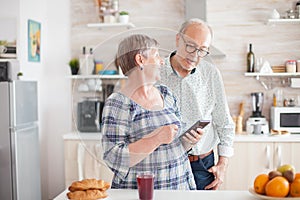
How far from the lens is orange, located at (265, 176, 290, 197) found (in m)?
1.69

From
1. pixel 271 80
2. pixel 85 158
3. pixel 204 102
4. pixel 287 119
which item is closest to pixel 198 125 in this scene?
pixel 204 102

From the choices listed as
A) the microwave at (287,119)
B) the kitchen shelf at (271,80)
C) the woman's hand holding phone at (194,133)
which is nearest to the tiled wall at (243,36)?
the kitchen shelf at (271,80)

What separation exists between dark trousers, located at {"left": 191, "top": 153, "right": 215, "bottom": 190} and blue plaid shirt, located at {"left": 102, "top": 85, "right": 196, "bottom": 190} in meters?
0.31

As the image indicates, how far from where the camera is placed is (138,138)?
5.93ft

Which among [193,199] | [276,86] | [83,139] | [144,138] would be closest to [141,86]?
[144,138]

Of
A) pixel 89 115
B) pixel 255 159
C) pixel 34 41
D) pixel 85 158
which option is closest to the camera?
pixel 89 115

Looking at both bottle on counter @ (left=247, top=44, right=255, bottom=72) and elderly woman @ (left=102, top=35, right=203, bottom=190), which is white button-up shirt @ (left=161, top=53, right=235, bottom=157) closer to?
elderly woman @ (left=102, top=35, right=203, bottom=190)

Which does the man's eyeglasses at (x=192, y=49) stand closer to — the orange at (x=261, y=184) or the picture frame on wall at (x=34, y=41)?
the orange at (x=261, y=184)

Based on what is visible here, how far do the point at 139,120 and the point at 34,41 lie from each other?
2901 millimetres

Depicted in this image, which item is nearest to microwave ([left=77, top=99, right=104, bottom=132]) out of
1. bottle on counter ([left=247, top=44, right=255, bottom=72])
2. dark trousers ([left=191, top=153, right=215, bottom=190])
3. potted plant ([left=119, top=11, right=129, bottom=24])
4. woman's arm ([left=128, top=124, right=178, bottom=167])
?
woman's arm ([left=128, top=124, right=178, bottom=167])

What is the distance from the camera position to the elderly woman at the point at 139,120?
1790 mm

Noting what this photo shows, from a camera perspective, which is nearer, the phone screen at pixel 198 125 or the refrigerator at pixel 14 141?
the phone screen at pixel 198 125

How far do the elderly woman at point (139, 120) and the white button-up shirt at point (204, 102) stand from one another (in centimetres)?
9

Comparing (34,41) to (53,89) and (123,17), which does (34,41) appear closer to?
(53,89)
